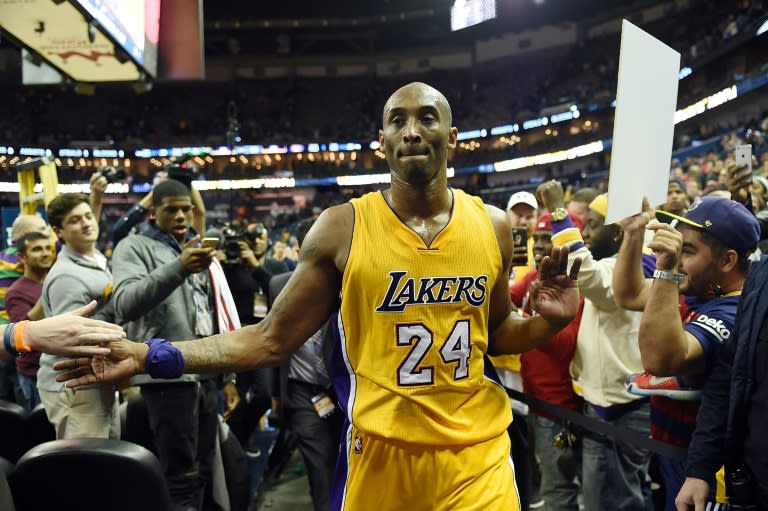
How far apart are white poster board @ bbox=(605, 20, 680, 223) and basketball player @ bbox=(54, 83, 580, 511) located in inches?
14.3

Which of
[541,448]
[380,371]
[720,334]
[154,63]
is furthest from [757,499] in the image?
[154,63]

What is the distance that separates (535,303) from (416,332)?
499 millimetres

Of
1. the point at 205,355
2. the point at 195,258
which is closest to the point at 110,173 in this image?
the point at 195,258

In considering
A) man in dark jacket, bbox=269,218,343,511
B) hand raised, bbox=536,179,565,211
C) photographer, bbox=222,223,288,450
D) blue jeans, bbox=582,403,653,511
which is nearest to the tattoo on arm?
man in dark jacket, bbox=269,218,343,511

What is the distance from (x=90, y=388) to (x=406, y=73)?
35.6 meters

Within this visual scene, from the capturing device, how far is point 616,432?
8.79ft

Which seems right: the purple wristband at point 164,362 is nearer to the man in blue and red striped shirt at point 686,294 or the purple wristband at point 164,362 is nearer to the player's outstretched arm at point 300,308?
the player's outstretched arm at point 300,308

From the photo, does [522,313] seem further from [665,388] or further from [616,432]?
[665,388]

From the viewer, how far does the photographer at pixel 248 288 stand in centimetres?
471

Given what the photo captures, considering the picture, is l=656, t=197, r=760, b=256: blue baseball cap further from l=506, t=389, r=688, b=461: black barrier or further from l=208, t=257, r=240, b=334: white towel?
l=208, t=257, r=240, b=334: white towel

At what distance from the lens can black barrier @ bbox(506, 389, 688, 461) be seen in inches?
93.0

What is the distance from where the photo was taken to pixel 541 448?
374cm

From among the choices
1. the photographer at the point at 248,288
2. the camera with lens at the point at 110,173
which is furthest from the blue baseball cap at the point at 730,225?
the camera with lens at the point at 110,173

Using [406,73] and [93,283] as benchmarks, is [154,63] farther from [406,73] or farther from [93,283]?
[406,73]
